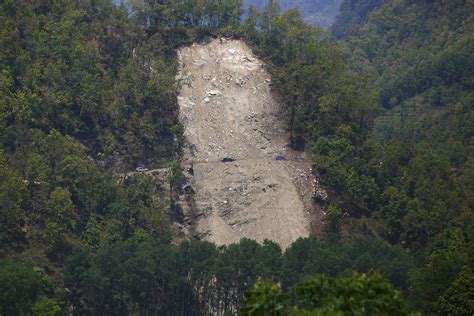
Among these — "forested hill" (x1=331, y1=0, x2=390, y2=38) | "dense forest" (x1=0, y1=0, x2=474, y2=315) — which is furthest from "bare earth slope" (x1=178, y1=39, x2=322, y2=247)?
"forested hill" (x1=331, y1=0, x2=390, y2=38)

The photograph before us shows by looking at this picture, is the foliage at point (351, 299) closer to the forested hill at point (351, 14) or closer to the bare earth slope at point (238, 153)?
the bare earth slope at point (238, 153)

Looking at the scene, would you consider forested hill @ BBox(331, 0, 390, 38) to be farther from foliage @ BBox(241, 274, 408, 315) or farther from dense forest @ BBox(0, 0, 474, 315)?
foliage @ BBox(241, 274, 408, 315)

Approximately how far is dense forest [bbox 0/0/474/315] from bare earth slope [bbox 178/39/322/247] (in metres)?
1.48

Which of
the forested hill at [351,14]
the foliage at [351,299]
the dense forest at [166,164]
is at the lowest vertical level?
the foliage at [351,299]

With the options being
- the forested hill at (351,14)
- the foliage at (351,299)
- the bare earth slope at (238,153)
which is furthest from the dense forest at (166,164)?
the forested hill at (351,14)

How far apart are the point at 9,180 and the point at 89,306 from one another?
9833 mm

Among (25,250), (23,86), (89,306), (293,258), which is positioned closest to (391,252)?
(293,258)

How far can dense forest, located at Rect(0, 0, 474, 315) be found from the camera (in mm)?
62125

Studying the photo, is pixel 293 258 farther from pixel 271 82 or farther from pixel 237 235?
pixel 271 82

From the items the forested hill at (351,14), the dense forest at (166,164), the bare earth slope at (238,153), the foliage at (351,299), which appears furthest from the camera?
the forested hill at (351,14)

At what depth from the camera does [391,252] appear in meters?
63.9

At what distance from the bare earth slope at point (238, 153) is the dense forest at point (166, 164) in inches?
58.5

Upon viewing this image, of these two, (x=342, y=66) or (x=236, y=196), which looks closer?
(x=236, y=196)

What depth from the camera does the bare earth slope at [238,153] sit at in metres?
73.8
